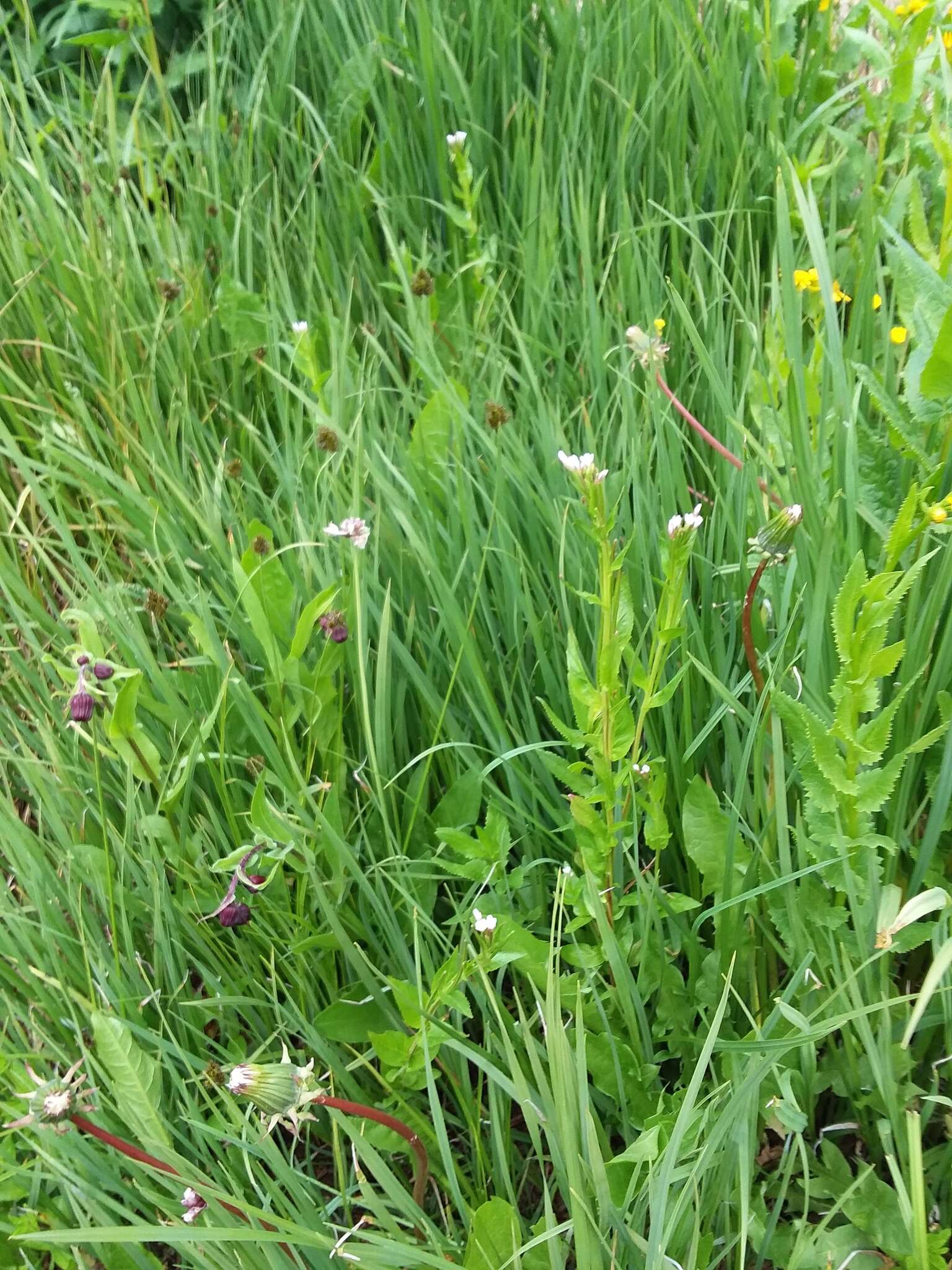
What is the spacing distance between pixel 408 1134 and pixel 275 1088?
0.47 feet

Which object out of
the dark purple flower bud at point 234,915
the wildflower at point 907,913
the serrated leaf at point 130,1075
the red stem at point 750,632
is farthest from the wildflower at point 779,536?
the serrated leaf at point 130,1075

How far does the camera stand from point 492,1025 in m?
0.80

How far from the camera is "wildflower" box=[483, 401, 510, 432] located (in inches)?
41.9

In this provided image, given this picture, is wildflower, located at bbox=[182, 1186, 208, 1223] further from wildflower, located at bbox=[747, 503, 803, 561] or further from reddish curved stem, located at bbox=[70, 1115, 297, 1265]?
wildflower, located at bbox=[747, 503, 803, 561]

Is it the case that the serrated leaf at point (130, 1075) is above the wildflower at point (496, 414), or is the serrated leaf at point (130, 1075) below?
below

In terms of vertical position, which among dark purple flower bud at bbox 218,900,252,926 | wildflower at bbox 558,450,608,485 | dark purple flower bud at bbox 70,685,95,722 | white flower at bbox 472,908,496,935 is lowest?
dark purple flower bud at bbox 218,900,252,926

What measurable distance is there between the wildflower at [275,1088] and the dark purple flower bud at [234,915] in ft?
0.52

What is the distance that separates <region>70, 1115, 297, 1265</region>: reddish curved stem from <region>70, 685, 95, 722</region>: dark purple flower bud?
12.5 inches

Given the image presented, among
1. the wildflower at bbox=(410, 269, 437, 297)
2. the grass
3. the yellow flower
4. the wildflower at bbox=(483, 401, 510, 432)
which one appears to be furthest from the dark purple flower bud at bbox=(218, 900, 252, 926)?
the yellow flower

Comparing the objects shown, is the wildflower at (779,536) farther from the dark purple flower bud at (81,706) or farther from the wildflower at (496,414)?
the dark purple flower bud at (81,706)

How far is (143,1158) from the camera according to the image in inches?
27.8

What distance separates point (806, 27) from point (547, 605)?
1.33m

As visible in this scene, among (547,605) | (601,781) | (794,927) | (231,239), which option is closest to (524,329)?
(547,605)

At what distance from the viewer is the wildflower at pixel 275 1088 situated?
645 millimetres
